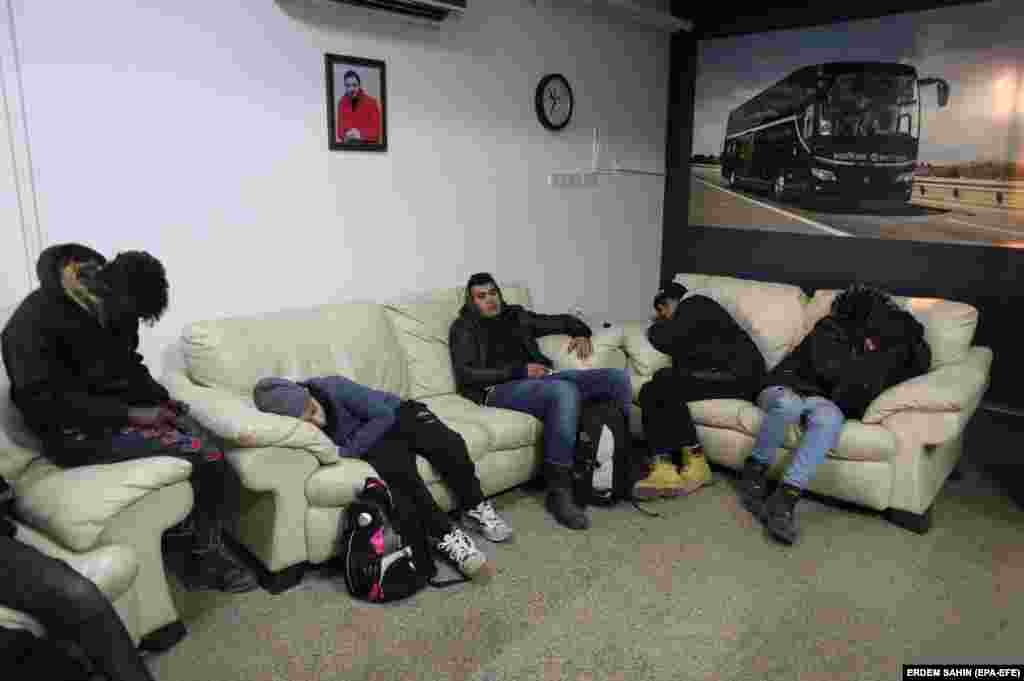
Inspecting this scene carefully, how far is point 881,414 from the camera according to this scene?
3.13 meters

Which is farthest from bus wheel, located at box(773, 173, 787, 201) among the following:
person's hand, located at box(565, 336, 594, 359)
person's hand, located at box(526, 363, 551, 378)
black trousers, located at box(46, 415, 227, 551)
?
black trousers, located at box(46, 415, 227, 551)

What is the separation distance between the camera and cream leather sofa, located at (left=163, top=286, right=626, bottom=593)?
101 inches

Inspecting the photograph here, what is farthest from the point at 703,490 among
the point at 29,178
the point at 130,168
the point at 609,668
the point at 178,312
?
the point at 29,178

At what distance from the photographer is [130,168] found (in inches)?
115

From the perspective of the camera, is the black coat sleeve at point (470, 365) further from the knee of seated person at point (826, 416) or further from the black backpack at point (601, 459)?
the knee of seated person at point (826, 416)

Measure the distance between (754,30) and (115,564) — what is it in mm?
4711

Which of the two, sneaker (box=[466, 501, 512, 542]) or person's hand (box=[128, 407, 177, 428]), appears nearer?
person's hand (box=[128, 407, 177, 428])

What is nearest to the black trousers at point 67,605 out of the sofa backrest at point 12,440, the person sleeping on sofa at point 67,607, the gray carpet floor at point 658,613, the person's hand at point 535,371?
the person sleeping on sofa at point 67,607

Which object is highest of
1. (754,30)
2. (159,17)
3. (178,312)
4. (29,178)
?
(754,30)

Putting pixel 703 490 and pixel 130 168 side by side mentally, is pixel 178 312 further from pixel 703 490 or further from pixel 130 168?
pixel 703 490

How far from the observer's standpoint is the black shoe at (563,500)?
122 inches

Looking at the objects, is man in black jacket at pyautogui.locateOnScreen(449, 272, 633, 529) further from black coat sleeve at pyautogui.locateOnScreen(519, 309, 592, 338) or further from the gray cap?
the gray cap

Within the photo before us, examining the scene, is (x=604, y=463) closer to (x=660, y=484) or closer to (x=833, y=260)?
(x=660, y=484)

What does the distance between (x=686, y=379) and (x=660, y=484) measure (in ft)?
1.81
